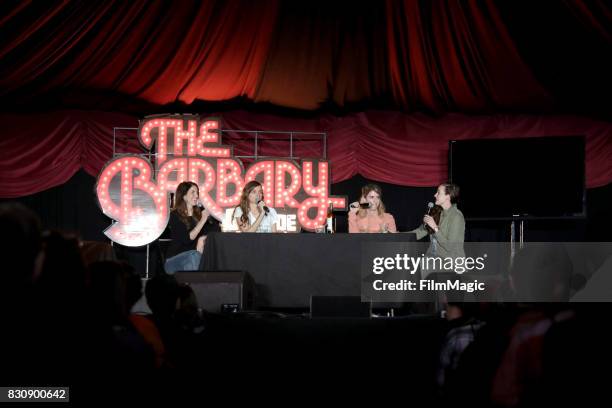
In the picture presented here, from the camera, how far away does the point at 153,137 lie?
6.77 m

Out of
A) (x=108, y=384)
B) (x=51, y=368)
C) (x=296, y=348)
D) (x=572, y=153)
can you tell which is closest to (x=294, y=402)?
(x=296, y=348)

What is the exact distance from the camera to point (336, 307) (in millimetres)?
3695

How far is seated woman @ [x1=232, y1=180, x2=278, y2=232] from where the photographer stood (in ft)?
17.9

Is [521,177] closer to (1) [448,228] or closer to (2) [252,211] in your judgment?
(1) [448,228]

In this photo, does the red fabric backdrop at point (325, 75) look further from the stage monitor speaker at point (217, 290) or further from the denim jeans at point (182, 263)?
the stage monitor speaker at point (217, 290)

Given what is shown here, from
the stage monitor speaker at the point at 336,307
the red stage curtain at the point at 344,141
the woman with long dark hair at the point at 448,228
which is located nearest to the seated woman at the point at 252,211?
the woman with long dark hair at the point at 448,228

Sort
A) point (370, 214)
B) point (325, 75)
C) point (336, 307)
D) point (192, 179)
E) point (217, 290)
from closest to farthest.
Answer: point (336, 307)
point (217, 290)
point (370, 214)
point (192, 179)
point (325, 75)

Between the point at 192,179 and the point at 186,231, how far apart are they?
1662mm

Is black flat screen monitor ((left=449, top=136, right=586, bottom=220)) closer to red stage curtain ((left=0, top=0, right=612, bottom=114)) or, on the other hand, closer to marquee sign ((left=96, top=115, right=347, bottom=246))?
red stage curtain ((left=0, top=0, right=612, bottom=114))

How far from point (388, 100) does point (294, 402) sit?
16.0 feet

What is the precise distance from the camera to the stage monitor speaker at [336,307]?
3650mm

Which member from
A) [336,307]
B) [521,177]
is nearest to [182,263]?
[336,307]

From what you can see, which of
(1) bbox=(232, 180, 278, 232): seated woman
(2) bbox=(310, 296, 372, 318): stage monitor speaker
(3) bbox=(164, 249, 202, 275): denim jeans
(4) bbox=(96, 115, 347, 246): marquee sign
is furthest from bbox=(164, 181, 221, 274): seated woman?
(2) bbox=(310, 296, 372, 318): stage monitor speaker

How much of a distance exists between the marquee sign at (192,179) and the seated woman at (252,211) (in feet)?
3.69
